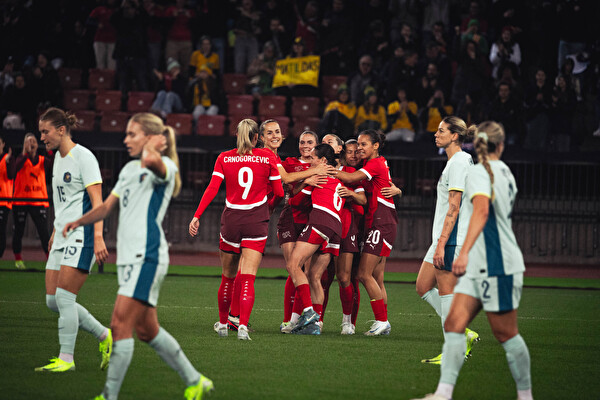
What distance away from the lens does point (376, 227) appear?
959 cm

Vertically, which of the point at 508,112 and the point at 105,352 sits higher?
the point at 508,112

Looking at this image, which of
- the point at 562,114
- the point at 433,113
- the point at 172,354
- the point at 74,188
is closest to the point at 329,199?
the point at 74,188

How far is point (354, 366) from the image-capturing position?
292 inches

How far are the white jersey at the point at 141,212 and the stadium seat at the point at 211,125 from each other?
47.4ft

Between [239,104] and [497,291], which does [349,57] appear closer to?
[239,104]

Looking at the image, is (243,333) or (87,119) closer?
(243,333)

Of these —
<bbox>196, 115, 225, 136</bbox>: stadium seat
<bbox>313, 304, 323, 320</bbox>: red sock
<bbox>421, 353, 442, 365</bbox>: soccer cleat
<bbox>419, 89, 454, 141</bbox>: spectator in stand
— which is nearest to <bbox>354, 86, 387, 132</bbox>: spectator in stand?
<bbox>419, 89, 454, 141</bbox>: spectator in stand

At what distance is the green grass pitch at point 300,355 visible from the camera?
20.8 ft

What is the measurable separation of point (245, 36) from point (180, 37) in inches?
71.8

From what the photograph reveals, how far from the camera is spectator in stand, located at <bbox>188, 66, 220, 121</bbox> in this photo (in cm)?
2059

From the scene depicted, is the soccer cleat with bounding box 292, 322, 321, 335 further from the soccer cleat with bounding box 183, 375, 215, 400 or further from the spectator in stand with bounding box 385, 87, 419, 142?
the spectator in stand with bounding box 385, 87, 419, 142

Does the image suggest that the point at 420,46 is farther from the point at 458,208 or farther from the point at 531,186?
the point at 458,208

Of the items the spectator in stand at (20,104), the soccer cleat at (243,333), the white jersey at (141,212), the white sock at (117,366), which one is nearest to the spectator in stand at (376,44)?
the spectator in stand at (20,104)

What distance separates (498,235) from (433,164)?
13459 mm
